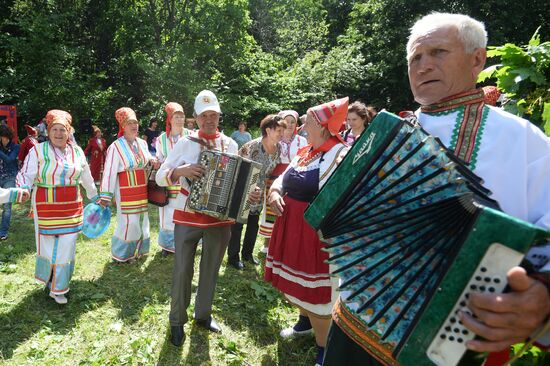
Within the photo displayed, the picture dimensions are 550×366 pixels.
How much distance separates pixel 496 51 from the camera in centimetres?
278

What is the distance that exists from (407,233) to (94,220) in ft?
15.1

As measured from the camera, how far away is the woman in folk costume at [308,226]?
3205mm

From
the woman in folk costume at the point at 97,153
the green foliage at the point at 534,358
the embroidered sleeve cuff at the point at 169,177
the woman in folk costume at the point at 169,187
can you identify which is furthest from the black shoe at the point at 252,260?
the woman in folk costume at the point at 97,153

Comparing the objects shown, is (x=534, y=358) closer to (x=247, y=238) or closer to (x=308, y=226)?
(x=308, y=226)

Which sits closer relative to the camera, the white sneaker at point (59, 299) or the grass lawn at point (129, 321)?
the grass lawn at point (129, 321)

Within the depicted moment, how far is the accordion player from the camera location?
346 cm

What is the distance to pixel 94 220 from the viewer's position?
4.94 m

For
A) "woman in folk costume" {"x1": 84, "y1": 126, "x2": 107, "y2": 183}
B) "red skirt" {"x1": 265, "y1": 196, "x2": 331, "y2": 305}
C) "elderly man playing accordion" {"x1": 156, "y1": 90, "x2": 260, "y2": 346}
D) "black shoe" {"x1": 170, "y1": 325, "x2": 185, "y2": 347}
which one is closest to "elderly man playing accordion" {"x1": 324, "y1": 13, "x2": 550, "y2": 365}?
"red skirt" {"x1": 265, "y1": 196, "x2": 331, "y2": 305}

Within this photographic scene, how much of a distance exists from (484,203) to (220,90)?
1540 cm

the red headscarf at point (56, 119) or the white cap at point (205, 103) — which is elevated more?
the white cap at point (205, 103)

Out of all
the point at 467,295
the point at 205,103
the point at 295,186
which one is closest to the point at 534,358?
the point at 467,295

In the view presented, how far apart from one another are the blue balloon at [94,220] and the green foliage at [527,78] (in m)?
4.61

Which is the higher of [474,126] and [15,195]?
[474,126]

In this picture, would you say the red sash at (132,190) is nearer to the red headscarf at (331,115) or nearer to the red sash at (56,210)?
the red sash at (56,210)
